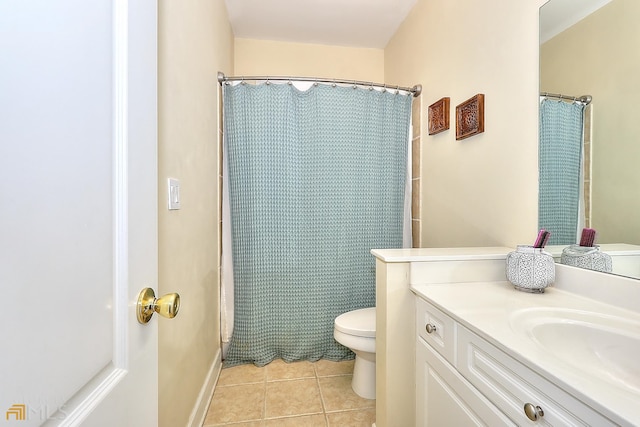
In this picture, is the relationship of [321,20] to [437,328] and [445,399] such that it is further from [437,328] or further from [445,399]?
[445,399]

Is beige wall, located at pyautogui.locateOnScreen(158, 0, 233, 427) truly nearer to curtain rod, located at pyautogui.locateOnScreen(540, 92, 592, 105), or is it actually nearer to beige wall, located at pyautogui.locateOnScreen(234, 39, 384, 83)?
beige wall, located at pyautogui.locateOnScreen(234, 39, 384, 83)

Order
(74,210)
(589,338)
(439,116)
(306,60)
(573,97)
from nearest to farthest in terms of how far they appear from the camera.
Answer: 1. (74,210)
2. (589,338)
3. (573,97)
4. (439,116)
5. (306,60)

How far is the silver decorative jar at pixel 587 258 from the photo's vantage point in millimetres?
900

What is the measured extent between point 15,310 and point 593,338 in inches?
45.5

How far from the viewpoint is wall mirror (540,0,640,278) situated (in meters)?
0.83

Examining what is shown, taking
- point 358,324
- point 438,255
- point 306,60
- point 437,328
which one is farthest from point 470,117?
point 306,60

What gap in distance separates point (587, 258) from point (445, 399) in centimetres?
68

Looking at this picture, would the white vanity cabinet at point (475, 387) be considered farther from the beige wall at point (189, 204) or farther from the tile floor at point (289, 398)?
the beige wall at point (189, 204)

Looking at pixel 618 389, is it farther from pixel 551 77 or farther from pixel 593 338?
pixel 551 77

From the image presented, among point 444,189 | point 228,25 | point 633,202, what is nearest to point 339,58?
point 228,25

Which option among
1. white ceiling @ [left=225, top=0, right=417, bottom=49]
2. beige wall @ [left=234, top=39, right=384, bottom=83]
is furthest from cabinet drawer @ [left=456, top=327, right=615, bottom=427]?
beige wall @ [left=234, top=39, right=384, bottom=83]

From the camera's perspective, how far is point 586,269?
37.0 inches

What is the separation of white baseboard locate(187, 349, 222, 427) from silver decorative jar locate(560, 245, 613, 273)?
1.67 meters

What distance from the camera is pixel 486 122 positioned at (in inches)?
53.7
